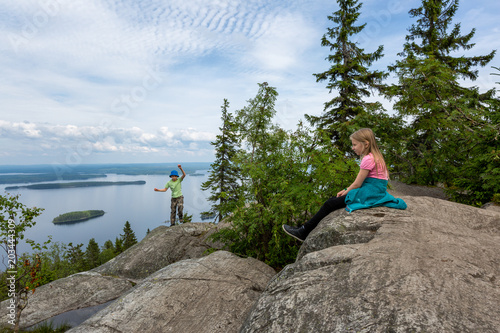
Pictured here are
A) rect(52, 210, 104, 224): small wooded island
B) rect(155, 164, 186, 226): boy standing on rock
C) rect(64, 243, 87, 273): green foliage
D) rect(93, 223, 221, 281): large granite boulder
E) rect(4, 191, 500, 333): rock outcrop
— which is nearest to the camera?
rect(4, 191, 500, 333): rock outcrop

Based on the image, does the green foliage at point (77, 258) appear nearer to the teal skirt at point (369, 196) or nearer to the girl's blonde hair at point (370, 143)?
the teal skirt at point (369, 196)

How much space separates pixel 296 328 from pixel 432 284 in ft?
4.82

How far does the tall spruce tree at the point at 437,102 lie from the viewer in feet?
28.5

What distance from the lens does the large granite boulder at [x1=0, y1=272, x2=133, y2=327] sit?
7686 mm

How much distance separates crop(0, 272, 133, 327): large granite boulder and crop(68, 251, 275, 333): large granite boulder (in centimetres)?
435

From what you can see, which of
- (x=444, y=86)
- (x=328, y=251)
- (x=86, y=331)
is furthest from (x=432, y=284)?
(x=444, y=86)

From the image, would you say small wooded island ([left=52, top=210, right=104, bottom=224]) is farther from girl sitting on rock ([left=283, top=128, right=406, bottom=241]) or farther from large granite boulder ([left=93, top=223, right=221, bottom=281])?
girl sitting on rock ([left=283, top=128, right=406, bottom=241])

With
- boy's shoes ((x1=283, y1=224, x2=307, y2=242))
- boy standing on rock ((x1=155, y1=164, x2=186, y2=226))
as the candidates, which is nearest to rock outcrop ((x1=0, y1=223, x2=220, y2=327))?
boy standing on rock ((x1=155, y1=164, x2=186, y2=226))

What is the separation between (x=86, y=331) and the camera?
412 centimetres

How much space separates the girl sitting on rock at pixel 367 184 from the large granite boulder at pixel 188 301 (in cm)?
206

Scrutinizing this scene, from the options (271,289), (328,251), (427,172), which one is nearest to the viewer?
(271,289)

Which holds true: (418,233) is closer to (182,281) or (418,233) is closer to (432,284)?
→ (432,284)

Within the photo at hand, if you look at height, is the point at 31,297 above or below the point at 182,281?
below

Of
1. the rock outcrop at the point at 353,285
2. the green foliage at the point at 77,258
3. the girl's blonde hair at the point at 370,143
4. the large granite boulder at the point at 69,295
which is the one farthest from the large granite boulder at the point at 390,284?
the green foliage at the point at 77,258
